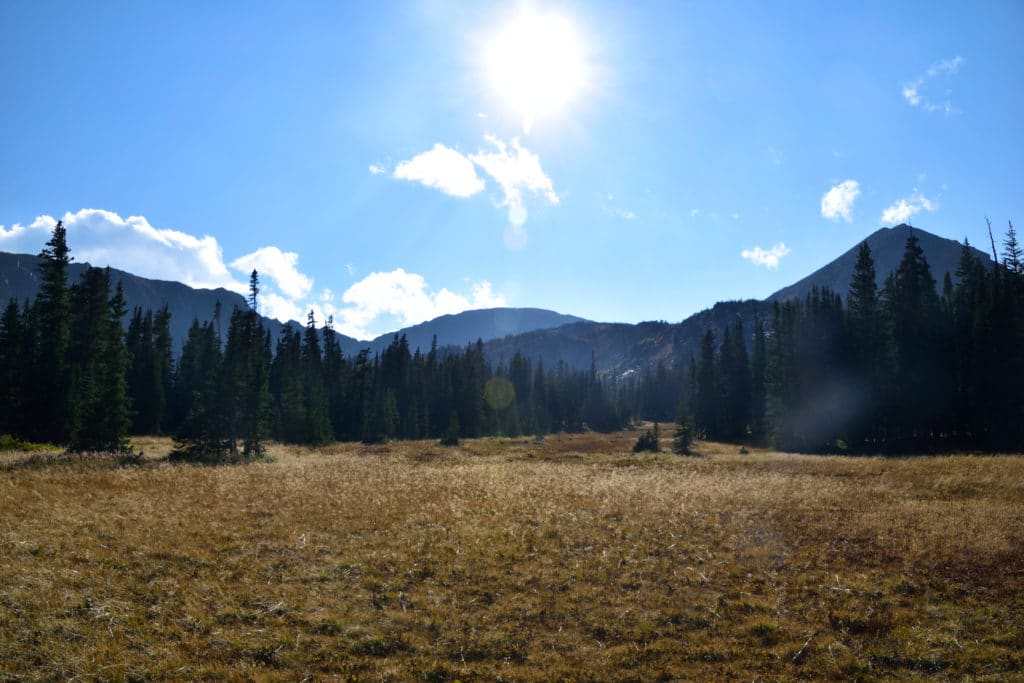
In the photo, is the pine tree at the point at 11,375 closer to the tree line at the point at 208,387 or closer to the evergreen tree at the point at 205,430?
the tree line at the point at 208,387

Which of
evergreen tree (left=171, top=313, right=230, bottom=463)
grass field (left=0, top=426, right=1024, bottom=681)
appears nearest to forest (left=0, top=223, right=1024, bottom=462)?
evergreen tree (left=171, top=313, right=230, bottom=463)

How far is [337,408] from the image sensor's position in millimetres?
74625

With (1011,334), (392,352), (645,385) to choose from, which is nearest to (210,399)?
(392,352)

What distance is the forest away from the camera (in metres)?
38.8

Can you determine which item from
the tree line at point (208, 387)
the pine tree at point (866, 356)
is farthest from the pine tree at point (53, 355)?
the pine tree at point (866, 356)

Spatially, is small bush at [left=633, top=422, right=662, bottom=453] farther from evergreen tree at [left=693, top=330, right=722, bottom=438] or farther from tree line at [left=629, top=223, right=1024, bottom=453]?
evergreen tree at [left=693, top=330, right=722, bottom=438]

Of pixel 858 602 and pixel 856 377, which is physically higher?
pixel 856 377

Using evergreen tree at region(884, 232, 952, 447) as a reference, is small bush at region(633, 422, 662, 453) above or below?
below

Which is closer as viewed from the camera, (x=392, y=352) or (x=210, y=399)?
(x=210, y=399)

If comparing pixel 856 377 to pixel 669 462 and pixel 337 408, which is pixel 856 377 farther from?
pixel 337 408

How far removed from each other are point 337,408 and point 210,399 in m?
36.9

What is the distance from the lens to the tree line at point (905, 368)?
44750 millimetres

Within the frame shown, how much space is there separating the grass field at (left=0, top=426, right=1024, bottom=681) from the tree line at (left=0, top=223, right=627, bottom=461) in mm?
14223

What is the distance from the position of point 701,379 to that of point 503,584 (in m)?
80.7
